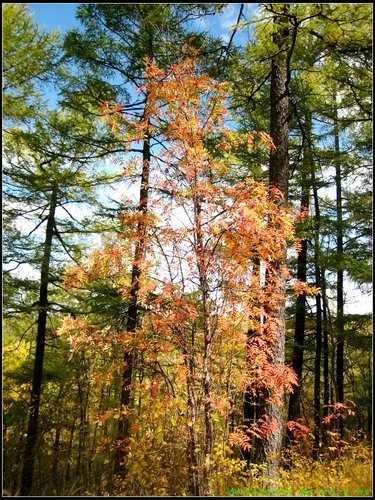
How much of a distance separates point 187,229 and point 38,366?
662 centimetres

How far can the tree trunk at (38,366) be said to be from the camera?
8103 millimetres

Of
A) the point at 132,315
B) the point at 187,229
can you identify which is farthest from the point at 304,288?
the point at 132,315

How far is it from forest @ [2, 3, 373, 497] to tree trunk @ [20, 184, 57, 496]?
5 cm

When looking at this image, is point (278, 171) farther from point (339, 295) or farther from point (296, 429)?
point (339, 295)

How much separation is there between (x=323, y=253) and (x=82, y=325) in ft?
26.5

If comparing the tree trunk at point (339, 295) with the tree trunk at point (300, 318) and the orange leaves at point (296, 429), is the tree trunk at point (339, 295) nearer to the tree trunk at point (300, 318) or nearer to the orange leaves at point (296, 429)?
the tree trunk at point (300, 318)

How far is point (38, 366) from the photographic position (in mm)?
8898

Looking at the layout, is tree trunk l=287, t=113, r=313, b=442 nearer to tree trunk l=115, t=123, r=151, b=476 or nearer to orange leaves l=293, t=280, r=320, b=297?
tree trunk l=115, t=123, r=151, b=476

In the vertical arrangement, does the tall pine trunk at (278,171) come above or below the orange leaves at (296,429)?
above

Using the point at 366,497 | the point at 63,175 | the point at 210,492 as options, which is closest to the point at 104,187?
the point at 63,175

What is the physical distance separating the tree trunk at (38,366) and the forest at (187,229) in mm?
53

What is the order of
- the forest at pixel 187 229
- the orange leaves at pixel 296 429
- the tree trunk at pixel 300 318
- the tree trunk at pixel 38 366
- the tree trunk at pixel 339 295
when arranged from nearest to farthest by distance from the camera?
the forest at pixel 187 229 → the orange leaves at pixel 296 429 → the tree trunk at pixel 38 366 → the tree trunk at pixel 300 318 → the tree trunk at pixel 339 295

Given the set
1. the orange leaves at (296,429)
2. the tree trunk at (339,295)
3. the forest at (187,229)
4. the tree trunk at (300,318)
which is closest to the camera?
the forest at (187,229)

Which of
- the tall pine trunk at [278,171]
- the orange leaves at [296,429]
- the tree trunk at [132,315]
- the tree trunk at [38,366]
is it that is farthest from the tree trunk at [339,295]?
the tree trunk at [38,366]
